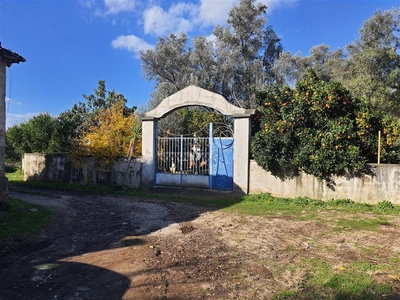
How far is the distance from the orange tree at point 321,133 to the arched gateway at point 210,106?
85 cm

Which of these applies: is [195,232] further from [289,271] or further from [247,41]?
[247,41]

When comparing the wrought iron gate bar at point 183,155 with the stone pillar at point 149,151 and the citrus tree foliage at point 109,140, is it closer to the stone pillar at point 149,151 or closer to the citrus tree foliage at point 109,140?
the stone pillar at point 149,151

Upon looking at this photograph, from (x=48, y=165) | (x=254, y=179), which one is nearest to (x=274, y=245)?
(x=254, y=179)

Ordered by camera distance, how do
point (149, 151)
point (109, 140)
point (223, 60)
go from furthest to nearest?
point (223, 60) < point (109, 140) < point (149, 151)

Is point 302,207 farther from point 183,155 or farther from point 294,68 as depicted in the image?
point 294,68

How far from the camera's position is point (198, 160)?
12.3 meters

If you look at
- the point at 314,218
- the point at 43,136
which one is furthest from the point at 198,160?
the point at 43,136

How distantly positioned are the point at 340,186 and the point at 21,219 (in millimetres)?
9388

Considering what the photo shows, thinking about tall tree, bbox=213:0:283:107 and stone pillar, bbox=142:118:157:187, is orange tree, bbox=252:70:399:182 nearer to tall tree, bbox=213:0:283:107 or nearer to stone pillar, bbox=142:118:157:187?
stone pillar, bbox=142:118:157:187

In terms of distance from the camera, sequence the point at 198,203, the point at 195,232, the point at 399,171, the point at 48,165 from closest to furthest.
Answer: the point at 195,232 → the point at 399,171 → the point at 198,203 → the point at 48,165

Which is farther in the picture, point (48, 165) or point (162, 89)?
point (162, 89)

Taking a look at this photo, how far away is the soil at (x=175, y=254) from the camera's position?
382cm

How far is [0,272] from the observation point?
4434 millimetres

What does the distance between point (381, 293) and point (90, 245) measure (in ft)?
15.7
